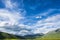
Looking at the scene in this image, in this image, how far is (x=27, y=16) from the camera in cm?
646

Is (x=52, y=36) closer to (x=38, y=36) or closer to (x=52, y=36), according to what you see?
(x=52, y=36)

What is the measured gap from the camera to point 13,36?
643 centimetres

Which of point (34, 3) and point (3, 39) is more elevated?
point (34, 3)

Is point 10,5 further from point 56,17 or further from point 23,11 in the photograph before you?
point 56,17

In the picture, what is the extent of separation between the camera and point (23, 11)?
21.2 feet

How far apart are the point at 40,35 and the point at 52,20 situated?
0.33 meters

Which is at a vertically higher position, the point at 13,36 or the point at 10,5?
the point at 10,5

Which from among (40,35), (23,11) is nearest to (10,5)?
(23,11)

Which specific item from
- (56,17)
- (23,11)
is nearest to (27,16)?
(23,11)

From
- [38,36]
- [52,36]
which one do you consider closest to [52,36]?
[52,36]

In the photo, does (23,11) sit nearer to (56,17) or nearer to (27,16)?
(27,16)

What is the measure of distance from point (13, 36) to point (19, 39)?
12cm

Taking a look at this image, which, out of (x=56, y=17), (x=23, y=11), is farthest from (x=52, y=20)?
(x=23, y=11)

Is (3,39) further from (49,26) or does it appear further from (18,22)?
(49,26)
